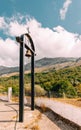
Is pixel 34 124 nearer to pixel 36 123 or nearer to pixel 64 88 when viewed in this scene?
pixel 36 123

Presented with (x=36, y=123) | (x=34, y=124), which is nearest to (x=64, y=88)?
(x=36, y=123)

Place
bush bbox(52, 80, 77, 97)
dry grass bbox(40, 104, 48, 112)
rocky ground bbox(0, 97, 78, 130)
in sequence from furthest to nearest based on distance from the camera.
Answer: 1. bush bbox(52, 80, 77, 97)
2. dry grass bbox(40, 104, 48, 112)
3. rocky ground bbox(0, 97, 78, 130)

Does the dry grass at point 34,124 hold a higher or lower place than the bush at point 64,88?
lower

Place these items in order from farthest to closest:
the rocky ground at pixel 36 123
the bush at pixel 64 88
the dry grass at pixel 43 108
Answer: the bush at pixel 64 88 → the dry grass at pixel 43 108 → the rocky ground at pixel 36 123

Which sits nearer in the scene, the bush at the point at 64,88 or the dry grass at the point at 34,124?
the dry grass at the point at 34,124

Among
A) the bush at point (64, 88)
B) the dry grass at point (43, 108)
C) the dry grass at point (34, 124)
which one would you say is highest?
the bush at point (64, 88)

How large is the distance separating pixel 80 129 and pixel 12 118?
13.7 feet

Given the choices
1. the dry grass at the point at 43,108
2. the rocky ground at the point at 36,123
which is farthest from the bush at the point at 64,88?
the rocky ground at the point at 36,123

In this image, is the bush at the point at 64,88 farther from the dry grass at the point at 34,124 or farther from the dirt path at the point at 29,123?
the dry grass at the point at 34,124

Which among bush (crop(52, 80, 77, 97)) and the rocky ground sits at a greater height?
bush (crop(52, 80, 77, 97))

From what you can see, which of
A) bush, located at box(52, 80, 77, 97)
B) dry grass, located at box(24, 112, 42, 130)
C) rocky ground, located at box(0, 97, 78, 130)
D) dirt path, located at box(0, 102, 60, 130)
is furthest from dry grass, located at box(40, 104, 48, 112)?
bush, located at box(52, 80, 77, 97)

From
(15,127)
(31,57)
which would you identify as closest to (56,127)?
(15,127)

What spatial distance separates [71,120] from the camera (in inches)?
437

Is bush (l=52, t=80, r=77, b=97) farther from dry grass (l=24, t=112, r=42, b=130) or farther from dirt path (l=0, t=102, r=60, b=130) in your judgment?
dry grass (l=24, t=112, r=42, b=130)
